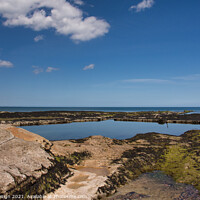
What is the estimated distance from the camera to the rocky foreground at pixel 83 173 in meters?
11.1

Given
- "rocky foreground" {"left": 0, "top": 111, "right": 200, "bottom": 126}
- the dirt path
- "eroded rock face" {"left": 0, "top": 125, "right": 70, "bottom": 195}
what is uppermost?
"eroded rock face" {"left": 0, "top": 125, "right": 70, "bottom": 195}

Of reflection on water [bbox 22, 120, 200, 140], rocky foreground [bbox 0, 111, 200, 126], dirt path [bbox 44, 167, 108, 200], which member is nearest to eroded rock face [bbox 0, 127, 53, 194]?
dirt path [bbox 44, 167, 108, 200]

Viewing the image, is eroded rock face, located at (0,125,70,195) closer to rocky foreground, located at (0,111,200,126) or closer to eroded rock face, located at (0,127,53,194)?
eroded rock face, located at (0,127,53,194)

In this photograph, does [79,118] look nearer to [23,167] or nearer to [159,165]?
[159,165]

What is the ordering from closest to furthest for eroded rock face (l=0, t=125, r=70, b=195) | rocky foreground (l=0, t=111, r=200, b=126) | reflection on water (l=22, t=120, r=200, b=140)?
eroded rock face (l=0, t=125, r=70, b=195) < reflection on water (l=22, t=120, r=200, b=140) < rocky foreground (l=0, t=111, r=200, b=126)

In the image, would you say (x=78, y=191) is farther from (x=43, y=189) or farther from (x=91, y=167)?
(x=91, y=167)

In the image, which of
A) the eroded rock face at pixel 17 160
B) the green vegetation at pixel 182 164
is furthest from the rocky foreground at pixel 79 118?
the green vegetation at pixel 182 164

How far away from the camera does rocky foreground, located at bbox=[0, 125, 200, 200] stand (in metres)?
11.1

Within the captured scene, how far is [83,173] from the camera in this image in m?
15.1

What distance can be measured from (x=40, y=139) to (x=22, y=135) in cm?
183

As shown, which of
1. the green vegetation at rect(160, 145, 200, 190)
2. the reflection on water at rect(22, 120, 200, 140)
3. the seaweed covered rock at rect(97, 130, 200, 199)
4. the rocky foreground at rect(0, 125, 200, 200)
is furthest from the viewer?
the reflection on water at rect(22, 120, 200, 140)

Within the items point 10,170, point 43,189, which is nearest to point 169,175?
point 43,189

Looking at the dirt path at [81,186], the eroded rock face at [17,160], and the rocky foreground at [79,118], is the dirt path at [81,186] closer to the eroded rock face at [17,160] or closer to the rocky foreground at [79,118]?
the eroded rock face at [17,160]

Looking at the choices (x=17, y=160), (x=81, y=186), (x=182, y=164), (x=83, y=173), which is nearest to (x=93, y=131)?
(x=182, y=164)
